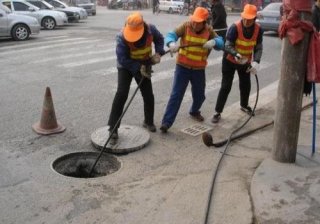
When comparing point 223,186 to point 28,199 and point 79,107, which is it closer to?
point 28,199

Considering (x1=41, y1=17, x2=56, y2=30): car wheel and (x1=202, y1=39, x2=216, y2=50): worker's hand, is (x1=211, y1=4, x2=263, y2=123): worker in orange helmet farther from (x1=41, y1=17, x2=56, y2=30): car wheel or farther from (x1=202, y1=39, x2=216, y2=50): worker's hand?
(x1=41, y1=17, x2=56, y2=30): car wheel

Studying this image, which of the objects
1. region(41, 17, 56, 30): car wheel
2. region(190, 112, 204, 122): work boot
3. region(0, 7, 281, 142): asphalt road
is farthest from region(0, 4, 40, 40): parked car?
region(190, 112, 204, 122): work boot

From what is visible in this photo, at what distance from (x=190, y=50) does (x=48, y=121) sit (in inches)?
86.2

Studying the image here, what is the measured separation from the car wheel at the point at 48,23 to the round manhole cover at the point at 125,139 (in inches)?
606

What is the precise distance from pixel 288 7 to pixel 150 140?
95.6 inches

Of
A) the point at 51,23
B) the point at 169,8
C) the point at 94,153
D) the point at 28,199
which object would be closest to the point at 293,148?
the point at 94,153

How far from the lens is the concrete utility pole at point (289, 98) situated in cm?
474

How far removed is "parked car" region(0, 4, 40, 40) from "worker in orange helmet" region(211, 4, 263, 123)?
11.1 metres

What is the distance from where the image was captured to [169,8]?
3844cm

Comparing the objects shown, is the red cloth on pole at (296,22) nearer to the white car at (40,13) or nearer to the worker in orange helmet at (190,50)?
the worker in orange helmet at (190,50)

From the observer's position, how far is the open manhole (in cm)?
520

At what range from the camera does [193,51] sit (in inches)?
240

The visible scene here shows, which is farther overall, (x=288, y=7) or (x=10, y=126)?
(x=10, y=126)

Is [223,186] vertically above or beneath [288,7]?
beneath
